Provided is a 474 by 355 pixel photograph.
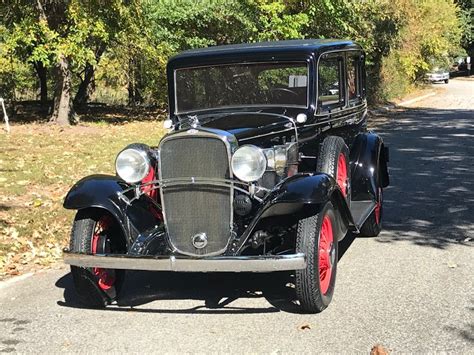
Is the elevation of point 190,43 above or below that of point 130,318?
above

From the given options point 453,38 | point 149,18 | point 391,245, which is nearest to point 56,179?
point 391,245

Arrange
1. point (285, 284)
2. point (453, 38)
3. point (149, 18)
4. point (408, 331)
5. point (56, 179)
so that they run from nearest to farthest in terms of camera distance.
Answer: point (408, 331) → point (285, 284) → point (56, 179) → point (149, 18) → point (453, 38)

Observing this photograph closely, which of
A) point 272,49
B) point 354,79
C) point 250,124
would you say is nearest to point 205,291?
point 250,124

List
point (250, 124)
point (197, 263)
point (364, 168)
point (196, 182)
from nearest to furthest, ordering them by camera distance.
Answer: point (197, 263), point (196, 182), point (250, 124), point (364, 168)

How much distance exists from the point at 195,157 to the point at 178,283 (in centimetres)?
142

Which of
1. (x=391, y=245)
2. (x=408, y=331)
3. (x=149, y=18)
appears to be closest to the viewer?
(x=408, y=331)

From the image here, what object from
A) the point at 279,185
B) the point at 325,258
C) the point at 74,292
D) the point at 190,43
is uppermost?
the point at 190,43

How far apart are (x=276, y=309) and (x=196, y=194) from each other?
1.08 metres

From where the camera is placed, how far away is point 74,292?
5.37 meters

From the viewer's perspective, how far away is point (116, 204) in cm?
480

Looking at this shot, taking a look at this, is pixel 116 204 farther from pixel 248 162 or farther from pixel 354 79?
pixel 354 79

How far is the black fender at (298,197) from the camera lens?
4.38m

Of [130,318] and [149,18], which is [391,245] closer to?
[130,318]

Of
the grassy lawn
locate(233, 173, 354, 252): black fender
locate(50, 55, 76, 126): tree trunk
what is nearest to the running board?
locate(233, 173, 354, 252): black fender
